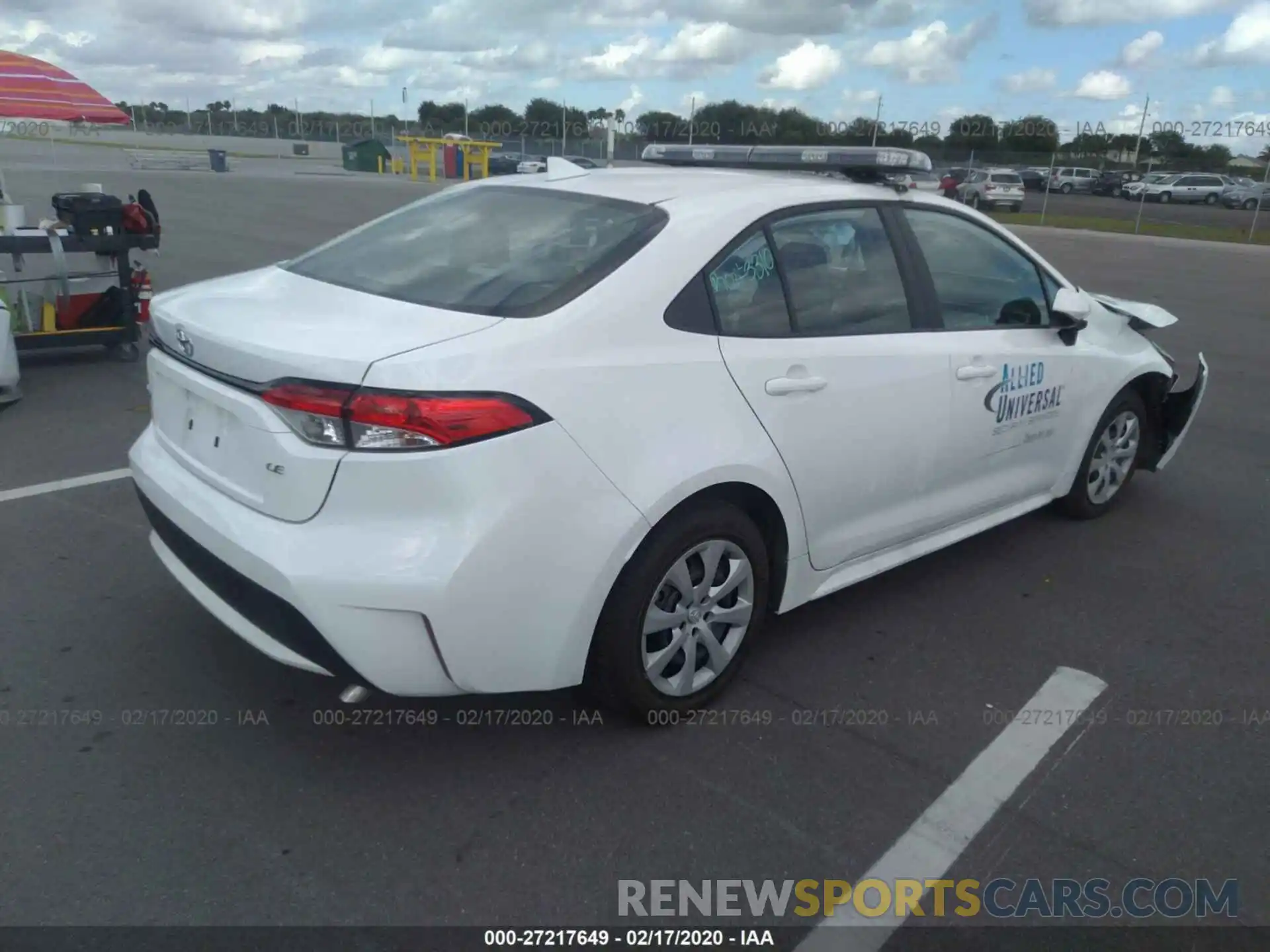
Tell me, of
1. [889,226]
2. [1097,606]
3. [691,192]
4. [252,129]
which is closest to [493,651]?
[691,192]

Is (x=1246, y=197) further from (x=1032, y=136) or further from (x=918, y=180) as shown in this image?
(x=918, y=180)

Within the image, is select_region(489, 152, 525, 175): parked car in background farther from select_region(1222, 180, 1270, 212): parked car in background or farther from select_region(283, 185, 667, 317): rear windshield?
select_region(283, 185, 667, 317): rear windshield

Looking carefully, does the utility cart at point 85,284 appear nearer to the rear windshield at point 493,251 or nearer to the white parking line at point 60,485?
the white parking line at point 60,485

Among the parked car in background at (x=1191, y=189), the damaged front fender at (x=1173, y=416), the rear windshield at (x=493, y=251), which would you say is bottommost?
the damaged front fender at (x=1173, y=416)

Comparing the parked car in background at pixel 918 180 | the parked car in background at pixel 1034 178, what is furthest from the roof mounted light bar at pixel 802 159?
the parked car in background at pixel 1034 178

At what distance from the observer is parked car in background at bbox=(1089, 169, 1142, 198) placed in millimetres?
45312

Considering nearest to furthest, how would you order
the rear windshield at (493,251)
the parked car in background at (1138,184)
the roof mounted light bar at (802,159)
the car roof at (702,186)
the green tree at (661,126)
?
the rear windshield at (493,251) < the car roof at (702,186) < the roof mounted light bar at (802,159) < the green tree at (661,126) < the parked car in background at (1138,184)

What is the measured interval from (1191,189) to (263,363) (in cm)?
4848

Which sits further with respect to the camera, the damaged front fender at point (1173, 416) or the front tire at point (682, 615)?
the damaged front fender at point (1173, 416)

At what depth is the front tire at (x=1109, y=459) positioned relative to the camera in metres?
4.89

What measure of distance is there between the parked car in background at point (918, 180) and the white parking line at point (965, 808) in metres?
1.98

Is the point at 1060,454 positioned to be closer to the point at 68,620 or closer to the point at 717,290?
the point at 717,290

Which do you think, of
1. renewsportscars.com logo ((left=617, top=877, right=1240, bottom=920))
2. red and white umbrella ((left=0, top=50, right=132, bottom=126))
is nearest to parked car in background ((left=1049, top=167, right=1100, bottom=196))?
red and white umbrella ((left=0, top=50, right=132, bottom=126))

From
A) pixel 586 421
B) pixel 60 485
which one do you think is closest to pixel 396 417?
pixel 586 421
